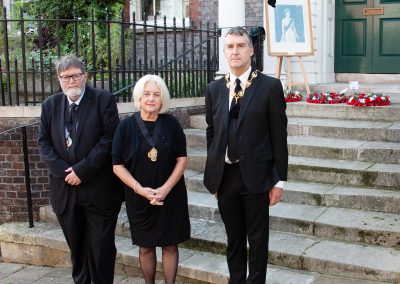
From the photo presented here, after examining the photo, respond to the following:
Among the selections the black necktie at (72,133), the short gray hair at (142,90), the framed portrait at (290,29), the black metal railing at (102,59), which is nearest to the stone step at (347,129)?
the framed portrait at (290,29)

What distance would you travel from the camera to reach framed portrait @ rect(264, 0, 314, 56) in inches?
297

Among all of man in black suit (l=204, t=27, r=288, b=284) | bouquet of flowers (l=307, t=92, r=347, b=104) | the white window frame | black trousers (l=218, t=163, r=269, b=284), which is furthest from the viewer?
the white window frame

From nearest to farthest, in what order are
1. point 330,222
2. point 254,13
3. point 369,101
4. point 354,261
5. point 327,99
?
point 354,261, point 330,222, point 369,101, point 327,99, point 254,13

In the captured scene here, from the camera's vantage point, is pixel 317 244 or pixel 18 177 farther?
pixel 18 177

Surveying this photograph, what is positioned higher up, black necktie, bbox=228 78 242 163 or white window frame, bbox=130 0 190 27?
white window frame, bbox=130 0 190 27

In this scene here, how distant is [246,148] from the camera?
3.33 m

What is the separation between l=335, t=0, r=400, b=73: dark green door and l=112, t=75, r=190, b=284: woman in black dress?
18.3 feet

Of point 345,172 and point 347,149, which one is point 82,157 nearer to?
point 345,172

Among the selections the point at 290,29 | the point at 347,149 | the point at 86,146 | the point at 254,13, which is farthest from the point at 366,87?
the point at 86,146

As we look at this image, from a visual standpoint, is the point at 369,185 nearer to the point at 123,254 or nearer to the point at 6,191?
the point at 123,254

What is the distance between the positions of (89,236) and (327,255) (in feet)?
5.93

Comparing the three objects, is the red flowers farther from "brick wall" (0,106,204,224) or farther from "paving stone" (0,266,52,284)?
"paving stone" (0,266,52,284)

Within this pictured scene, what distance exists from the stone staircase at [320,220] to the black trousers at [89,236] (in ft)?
2.04

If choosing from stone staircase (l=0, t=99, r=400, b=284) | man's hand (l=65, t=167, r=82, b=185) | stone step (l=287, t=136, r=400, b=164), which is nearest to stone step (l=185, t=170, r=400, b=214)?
stone staircase (l=0, t=99, r=400, b=284)
